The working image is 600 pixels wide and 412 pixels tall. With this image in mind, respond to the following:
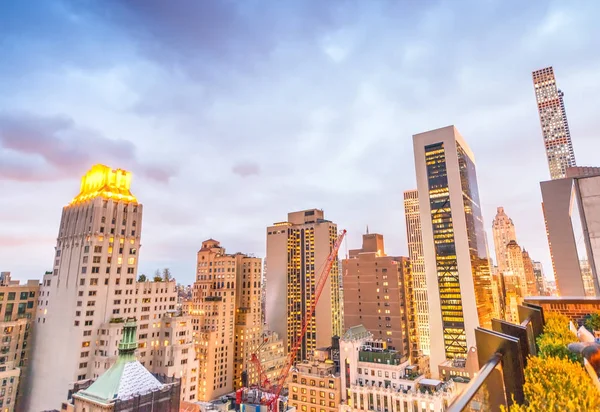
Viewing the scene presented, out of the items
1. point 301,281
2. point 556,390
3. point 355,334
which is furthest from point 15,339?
point 301,281

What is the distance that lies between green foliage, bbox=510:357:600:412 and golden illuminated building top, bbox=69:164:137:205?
93.2 meters

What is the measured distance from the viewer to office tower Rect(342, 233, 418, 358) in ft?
443

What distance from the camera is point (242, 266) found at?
13875cm

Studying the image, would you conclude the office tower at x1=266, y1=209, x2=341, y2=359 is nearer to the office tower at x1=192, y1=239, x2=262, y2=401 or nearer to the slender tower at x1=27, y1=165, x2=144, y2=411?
the office tower at x1=192, y1=239, x2=262, y2=401

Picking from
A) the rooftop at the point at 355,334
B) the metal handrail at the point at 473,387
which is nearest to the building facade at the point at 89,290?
the rooftop at the point at 355,334

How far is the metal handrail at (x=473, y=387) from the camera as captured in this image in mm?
6316

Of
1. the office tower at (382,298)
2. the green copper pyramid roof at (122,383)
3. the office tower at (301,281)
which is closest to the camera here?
the green copper pyramid roof at (122,383)

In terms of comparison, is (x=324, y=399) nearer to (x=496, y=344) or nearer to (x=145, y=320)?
(x=145, y=320)

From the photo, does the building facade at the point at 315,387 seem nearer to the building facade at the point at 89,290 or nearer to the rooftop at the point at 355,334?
the rooftop at the point at 355,334

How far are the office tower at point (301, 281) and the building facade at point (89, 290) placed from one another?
91710 millimetres

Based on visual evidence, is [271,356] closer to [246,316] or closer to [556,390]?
[246,316]

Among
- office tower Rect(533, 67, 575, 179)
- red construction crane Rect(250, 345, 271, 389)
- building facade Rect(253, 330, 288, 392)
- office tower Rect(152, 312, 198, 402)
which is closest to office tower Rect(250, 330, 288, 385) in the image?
building facade Rect(253, 330, 288, 392)

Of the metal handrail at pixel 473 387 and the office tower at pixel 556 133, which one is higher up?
the office tower at pixel 556 133

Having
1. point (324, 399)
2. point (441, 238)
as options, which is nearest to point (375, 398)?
point (324, 399)
